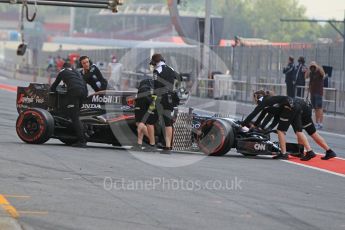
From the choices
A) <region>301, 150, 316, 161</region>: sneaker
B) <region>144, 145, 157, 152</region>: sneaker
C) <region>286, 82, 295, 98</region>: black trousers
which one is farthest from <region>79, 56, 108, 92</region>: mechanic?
<region>286, 82, 295, 98</region>: black trousers

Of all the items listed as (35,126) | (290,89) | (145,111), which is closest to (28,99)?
(35,126)

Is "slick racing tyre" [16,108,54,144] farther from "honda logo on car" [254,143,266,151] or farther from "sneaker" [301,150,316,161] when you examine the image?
"sneaker" [301,150,316,161]

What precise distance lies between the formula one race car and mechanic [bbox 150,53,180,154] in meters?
0.48

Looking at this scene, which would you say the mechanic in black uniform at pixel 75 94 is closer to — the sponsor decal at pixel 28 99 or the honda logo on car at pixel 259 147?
the sponsor decal at pixel 28 99

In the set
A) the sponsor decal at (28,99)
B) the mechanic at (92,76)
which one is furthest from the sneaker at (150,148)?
the sponsor decal at (28,99)

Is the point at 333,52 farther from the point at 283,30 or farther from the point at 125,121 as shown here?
the point at 283,30

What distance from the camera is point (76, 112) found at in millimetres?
16125

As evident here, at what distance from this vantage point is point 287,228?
9.25m

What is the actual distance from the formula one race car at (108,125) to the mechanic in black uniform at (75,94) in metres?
0.17

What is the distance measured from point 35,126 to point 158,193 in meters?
5.44

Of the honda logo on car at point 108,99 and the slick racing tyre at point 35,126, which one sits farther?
the honda logo on car at point 108,99

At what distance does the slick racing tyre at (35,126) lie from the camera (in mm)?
15891

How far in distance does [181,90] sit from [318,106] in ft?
32.3

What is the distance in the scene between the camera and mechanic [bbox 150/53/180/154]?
1573 cm
